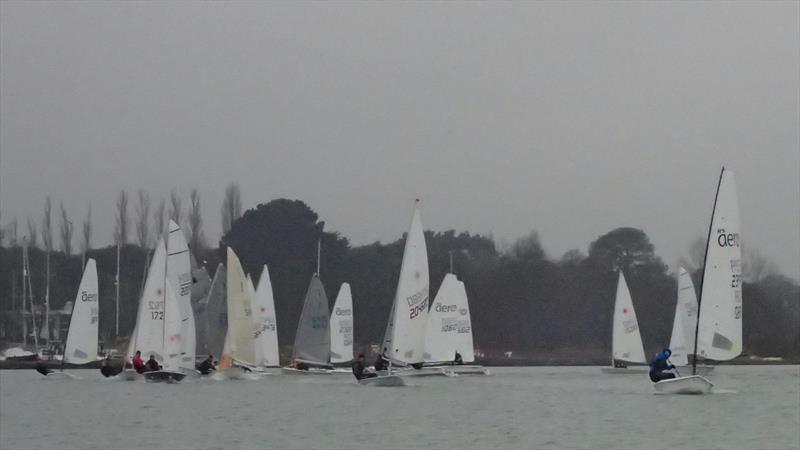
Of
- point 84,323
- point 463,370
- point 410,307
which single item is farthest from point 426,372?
point 84,323

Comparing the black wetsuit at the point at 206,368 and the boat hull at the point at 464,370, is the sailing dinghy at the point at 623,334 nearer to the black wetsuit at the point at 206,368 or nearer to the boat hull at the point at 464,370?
the boat hull at the point at 464,370

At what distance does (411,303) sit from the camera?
47.6 meters

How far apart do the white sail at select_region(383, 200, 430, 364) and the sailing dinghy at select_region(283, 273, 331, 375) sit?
1210 cm

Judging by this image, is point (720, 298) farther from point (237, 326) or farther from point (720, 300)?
point (237, 326)

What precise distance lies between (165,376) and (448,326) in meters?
13.3

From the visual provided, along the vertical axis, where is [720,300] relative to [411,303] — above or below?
below

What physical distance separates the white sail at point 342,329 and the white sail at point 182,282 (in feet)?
39.3

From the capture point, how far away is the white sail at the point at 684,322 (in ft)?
185

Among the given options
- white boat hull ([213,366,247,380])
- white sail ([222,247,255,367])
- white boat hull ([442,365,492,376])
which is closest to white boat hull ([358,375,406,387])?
white boat hull ([213,366,247,380])

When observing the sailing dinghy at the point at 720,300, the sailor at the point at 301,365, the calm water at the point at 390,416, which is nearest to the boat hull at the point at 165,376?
the calm water at the point at 390,416

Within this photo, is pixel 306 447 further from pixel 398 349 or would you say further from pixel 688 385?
pixel 398 349

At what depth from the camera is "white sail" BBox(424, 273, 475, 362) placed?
191 ft

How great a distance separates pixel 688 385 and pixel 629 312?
914 inches

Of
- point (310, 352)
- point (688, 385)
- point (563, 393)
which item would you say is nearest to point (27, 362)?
point (310, 352)
